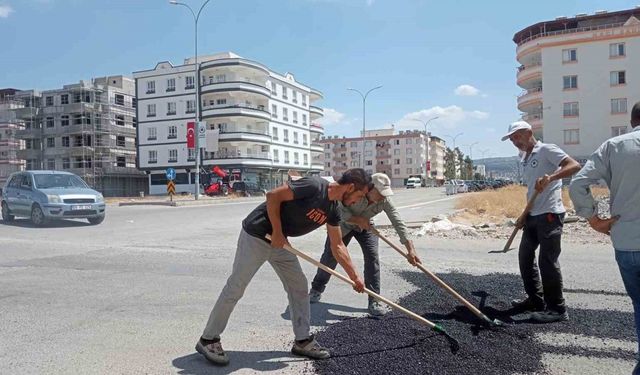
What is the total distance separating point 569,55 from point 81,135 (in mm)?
56781

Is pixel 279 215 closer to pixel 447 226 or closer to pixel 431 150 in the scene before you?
pixel 447 226

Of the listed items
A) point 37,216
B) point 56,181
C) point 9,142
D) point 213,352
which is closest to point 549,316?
point 213,352

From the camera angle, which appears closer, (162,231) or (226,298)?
(226,298)

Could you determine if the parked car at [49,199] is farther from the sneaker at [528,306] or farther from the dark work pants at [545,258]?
the dark work pants at [545,258]

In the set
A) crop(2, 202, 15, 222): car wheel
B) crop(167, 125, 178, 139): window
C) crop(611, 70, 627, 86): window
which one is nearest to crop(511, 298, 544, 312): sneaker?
crop(2, 202, 15, 222): car wheel

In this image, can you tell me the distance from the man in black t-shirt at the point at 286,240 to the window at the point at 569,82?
51607 mm

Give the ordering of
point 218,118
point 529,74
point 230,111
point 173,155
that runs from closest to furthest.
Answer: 1. point 529,74
2. point 230,111
3. point 218,118
4. point 173,155

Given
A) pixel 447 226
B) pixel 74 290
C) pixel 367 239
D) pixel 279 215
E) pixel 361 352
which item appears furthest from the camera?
pixel 447 226

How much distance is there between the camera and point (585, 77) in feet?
157

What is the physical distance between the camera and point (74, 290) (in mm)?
6496

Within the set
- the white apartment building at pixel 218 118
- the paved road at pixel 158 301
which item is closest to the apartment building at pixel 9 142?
the white apartment building at pixel 218 118

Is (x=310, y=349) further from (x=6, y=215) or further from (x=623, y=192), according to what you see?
(x=6, y=215)

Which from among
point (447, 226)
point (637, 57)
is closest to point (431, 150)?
point (637, 57)

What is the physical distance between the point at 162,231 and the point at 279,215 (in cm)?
1154
